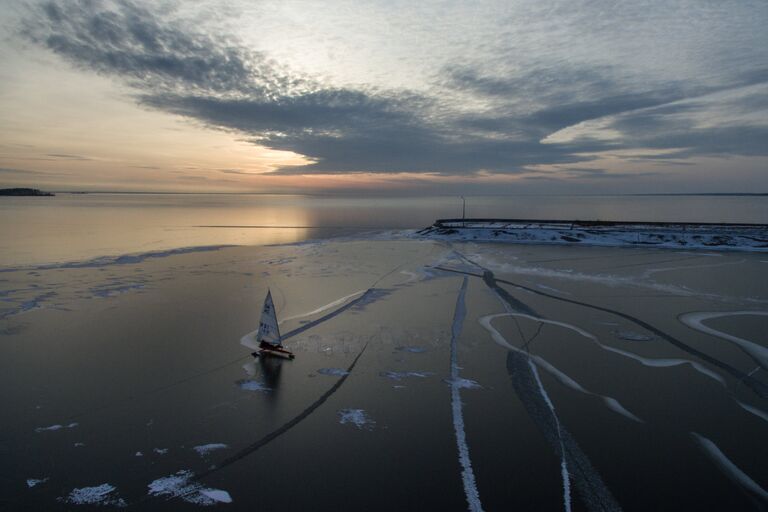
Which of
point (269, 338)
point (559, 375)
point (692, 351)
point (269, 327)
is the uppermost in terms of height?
point (269, 327)

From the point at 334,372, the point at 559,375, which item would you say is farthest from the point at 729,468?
the point at 334,372

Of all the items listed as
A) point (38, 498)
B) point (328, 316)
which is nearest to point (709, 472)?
point (38, 498)

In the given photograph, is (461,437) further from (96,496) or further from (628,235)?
(628,235)

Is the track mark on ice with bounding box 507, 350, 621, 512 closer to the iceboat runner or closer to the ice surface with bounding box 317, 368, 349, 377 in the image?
the ice surface with bounding box 317, 368, 349, 377

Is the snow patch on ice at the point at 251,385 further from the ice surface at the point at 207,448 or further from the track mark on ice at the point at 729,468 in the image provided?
the track mark on ice at the point at 729,468

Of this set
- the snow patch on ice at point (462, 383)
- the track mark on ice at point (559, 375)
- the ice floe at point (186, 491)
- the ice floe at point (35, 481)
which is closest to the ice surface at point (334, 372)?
the snow patch on ice at point (462, 383)

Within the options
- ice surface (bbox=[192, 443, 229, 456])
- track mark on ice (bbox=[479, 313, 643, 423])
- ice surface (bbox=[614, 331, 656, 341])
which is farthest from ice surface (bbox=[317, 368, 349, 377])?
ice surface (bbox=[614, 331, 656, 341])
